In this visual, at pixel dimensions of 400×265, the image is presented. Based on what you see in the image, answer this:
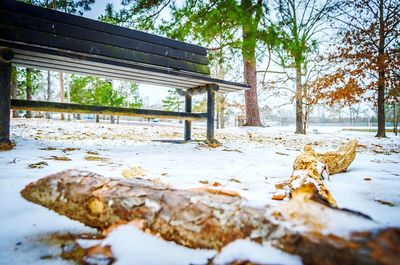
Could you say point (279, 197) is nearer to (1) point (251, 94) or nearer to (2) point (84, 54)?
(2) point (84, 54)

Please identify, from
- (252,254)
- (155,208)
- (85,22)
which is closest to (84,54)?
(85,22)

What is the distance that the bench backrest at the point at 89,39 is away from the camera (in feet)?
8.80

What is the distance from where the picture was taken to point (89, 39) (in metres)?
3.22

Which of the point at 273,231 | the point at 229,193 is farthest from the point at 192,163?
the point at 273,231

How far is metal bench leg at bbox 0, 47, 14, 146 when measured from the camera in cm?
239

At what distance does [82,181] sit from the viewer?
34.9 inches

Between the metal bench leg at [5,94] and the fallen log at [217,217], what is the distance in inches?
84.6

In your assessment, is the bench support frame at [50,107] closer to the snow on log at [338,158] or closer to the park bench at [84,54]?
the park bench at [84,54]

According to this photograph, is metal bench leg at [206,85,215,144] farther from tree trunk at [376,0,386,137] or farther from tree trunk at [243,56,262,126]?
tree trunk at [376,0,386,137]

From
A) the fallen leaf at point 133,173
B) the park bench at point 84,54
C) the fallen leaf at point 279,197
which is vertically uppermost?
the park bench at point 84,54

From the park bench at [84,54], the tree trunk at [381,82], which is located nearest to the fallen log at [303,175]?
the park bench at [84,54]

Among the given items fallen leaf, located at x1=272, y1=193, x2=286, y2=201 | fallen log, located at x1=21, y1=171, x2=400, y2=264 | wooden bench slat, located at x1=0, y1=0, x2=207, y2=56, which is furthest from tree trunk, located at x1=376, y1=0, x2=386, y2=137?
fallen log, located at x1=21, y1=171, x2=400, y2=264

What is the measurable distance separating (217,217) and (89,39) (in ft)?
11.1

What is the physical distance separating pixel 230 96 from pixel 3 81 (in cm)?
1889
